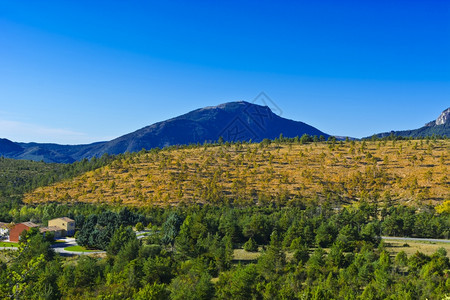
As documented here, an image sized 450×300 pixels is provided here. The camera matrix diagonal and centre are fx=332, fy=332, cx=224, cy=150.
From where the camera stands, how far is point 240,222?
6012 cm

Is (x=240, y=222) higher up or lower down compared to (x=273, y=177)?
lower down

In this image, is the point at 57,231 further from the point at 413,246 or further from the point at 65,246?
the point at 413,246

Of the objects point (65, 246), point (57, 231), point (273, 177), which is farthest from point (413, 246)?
point (57, 231)

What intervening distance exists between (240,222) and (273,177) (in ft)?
156

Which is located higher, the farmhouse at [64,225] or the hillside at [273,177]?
the hillside at [273,177]

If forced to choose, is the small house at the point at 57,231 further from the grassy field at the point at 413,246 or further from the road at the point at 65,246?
the grassy field at the point at 413,246

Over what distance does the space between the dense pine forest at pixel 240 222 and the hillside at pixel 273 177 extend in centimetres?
55

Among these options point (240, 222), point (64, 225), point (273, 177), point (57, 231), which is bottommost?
point (57, 231)

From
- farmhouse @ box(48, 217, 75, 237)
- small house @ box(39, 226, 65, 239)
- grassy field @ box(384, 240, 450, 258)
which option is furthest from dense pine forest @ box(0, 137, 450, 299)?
small house @ box(39, 226, 65, 239)

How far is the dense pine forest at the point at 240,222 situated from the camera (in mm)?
31750

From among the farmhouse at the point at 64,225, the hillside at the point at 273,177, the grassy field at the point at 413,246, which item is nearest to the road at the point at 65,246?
the farmhouse at the point at 64,225

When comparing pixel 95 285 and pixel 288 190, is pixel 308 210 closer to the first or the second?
pixel 288 190

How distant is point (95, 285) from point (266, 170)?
80030 millimetres

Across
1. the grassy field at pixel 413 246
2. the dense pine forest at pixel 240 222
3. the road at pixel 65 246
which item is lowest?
the road at pixel 65 246
